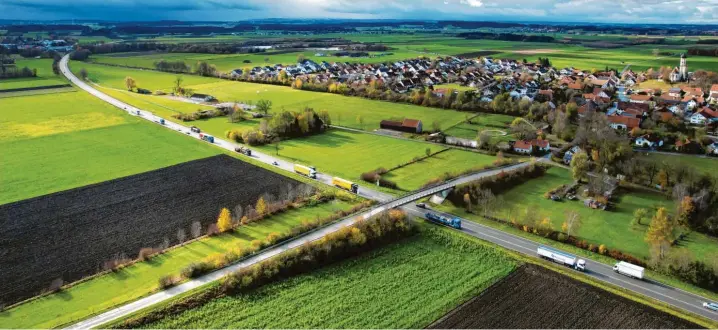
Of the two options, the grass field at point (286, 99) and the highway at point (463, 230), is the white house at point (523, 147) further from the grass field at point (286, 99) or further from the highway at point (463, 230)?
the grass field at point (286, 99)

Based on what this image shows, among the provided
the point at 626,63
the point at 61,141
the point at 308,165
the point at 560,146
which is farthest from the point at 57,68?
the point at 626,63

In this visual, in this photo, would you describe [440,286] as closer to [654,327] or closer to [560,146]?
[654,327]

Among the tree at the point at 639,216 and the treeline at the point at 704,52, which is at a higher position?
the treeline at the point at 704,52

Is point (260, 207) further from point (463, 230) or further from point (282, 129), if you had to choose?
point (282, 129)

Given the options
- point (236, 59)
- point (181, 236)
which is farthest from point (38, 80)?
point (181, 236)

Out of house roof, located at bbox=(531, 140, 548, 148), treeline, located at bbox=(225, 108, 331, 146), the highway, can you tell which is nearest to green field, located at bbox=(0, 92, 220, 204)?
treeline, located at bbox=(225, 108, 331, 146)

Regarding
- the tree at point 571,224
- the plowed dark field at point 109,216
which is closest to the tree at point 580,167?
the tree at point 571,224

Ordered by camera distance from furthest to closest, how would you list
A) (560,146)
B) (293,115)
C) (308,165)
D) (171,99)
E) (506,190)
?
1. (171,99)
2. (293,115)
3. (560,146)
4. (308,165)
5. (506,190)
